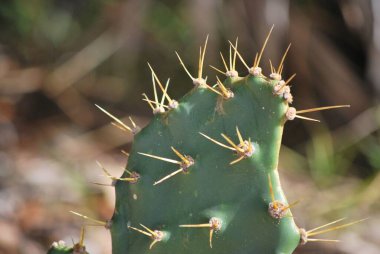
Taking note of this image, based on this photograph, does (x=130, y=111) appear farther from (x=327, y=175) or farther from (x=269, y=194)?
(x=269, y=194)

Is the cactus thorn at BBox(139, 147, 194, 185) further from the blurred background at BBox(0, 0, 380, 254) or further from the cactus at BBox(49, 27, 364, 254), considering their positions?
the blurred background at BBox(0, 0, 380, 254)

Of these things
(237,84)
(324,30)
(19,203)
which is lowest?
(19,203)

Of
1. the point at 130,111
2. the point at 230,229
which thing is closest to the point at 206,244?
the point at 230,229

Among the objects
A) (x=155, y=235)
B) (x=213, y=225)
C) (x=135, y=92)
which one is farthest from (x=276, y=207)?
(x=135, y=92)

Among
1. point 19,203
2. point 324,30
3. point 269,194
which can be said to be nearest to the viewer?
point 269,194

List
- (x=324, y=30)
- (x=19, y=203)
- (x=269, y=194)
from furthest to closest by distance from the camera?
(x=324, y=30) < (x=19, y=203) < (x=269, y=194)

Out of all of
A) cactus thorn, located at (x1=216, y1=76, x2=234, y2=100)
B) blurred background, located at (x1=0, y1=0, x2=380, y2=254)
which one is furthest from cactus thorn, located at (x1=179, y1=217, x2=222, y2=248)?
blurred background, located at (x1=0, y1=0, x2=380, y2=254)

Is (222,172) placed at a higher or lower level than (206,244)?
higher

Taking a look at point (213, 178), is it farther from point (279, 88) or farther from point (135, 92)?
point (135, 92)
